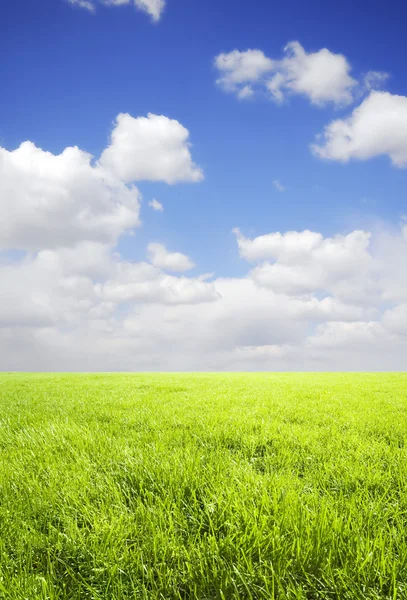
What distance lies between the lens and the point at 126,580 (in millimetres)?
2787

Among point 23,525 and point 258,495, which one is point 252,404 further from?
point 23,525

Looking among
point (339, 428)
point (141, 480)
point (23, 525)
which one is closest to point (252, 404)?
point (339, 428)

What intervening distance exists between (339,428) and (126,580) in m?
5.53

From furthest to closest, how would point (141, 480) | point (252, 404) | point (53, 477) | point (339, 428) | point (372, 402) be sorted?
point (372, 402), point (252, 404), point (339, 428), point (53, 477), point (141, 480)

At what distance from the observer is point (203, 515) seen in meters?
3.46

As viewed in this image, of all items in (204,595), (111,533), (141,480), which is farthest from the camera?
(141,480)

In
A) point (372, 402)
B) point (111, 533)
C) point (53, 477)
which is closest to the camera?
point (111, 533)

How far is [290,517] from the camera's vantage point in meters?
3.29

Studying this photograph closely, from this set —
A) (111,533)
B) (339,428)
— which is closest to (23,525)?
(111,533)

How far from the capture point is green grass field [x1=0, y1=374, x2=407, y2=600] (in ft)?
8.86

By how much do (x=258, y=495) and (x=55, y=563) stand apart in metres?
1.92

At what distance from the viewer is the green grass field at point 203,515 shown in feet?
8.86

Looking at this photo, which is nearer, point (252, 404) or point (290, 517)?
point (290, 517)

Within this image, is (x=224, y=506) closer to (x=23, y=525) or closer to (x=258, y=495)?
(x=258, y=495)
